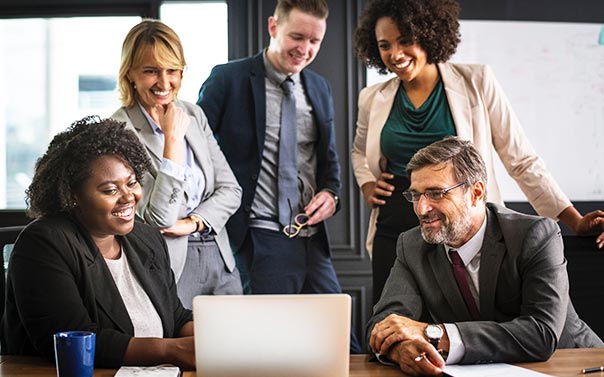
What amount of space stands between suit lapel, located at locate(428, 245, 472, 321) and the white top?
814 mm

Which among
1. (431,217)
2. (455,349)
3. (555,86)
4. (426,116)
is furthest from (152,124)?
(555,86)

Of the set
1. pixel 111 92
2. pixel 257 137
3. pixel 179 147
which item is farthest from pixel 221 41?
pixel 179 147

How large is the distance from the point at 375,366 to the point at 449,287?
0.44 metres

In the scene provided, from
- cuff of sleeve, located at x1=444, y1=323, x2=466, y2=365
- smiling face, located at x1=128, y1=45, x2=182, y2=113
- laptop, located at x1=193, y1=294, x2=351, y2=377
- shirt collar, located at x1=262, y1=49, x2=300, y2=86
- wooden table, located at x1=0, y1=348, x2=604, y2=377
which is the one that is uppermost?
shirt collar, located at x1=262, y1=49, x2=300, y2=86

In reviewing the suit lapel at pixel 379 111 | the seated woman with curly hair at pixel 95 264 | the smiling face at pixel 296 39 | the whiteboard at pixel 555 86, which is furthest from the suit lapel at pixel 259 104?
the whiteboard at pixel 555 86

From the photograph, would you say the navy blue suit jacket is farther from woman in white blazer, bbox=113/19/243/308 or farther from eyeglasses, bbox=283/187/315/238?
woman in white blazer, bbox=113/19/243/308

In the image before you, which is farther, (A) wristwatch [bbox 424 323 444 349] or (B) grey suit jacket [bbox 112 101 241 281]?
(B) grey suit jacket [bbox 112 101 241 281]

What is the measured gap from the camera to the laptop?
5.59 feet

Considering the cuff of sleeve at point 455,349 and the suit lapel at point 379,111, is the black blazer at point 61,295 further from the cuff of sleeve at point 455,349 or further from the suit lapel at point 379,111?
the suit lapel at point 379,111

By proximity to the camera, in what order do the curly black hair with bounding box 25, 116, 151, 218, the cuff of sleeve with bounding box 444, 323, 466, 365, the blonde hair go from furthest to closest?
the blonde hair, the curly black hair with bounding box 25, 116, 151, 218, the cuff of sleeve with bounding box 444, 323, 466, 365

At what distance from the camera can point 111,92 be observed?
4957 mm

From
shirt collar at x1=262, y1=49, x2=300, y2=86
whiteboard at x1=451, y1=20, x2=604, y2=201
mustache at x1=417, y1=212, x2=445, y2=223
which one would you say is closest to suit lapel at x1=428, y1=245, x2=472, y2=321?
mustache at x1=417, y1=212, x2=445, y2=223

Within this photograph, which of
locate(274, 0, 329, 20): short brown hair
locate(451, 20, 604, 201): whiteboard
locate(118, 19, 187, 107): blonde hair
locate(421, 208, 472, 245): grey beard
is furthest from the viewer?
locate(451, 20, 604, 201): whiteboard

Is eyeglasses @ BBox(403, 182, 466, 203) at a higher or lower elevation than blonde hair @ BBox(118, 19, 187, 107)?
lower
